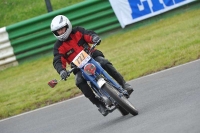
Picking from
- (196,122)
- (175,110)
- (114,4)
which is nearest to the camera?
(196,122)

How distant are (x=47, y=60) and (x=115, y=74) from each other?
10.2m

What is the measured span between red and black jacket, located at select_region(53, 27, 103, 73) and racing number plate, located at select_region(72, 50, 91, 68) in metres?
0.32

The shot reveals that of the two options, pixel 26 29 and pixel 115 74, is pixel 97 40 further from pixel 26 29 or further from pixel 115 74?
pixel 26 29

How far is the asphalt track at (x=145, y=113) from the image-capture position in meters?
8.82

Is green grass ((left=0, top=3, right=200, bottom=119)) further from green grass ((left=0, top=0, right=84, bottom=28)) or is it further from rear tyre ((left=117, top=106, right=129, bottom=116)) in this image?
green grass ((left=0, top=0, right=84, bottom=28))

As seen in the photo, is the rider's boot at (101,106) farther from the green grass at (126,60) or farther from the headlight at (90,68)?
the green grass at (126,60)

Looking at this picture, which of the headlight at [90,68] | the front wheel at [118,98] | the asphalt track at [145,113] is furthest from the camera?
the headlight at [90,68]

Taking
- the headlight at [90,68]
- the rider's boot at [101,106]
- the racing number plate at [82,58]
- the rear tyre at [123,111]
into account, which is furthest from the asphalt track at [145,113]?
the racing number plate at [82,58]

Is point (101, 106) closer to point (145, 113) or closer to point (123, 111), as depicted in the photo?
point (123, 111)

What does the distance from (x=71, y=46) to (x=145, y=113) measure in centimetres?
149

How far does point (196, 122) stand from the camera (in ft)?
26.8

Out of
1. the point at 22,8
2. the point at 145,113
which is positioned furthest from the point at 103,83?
the point at 22,8

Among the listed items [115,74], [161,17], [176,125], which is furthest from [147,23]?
[176,125]

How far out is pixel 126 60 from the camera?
1666 centimetres
